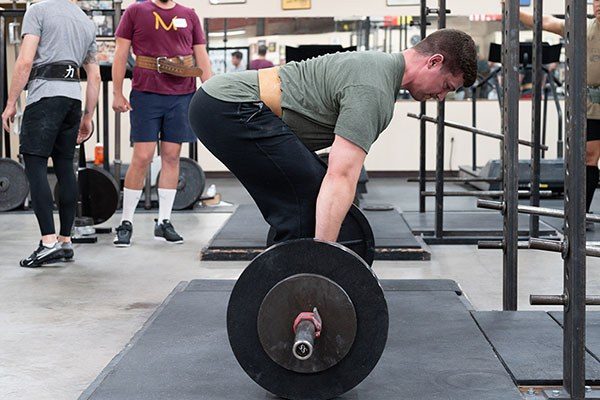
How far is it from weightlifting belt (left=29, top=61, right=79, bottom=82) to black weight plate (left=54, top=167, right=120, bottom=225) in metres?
0.96

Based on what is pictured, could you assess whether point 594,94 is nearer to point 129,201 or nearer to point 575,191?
point 129,201

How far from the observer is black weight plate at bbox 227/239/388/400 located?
83.0 inches

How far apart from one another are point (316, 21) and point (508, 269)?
5.90 m

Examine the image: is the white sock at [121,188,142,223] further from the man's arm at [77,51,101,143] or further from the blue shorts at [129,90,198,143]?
the man's arm at [77,51,101,143]

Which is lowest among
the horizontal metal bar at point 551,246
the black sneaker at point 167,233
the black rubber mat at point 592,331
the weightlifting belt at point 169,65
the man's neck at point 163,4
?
the black sneaker at point 167,233

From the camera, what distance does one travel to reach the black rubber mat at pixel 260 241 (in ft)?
14.2

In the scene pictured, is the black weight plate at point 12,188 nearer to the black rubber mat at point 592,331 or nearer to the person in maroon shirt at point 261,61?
the person in maroon shirt at point 261,61

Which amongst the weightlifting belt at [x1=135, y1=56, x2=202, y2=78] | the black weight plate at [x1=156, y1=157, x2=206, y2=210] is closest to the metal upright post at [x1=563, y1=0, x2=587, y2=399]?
the weightlifting belt at [x1=135, y1=56, x2=202, y2=78]

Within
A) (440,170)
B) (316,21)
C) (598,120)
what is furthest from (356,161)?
(316,21)

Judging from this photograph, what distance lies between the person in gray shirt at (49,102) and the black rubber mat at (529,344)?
205 centimetres

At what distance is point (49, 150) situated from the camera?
4.13 m

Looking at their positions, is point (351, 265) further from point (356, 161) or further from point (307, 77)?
point (307, 77)

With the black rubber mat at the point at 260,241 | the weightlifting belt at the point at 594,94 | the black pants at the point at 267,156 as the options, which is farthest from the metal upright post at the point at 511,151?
the weightlifting belt at the point at 594,94

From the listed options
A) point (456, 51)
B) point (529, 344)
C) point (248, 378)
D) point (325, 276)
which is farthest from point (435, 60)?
point (248, 378)
